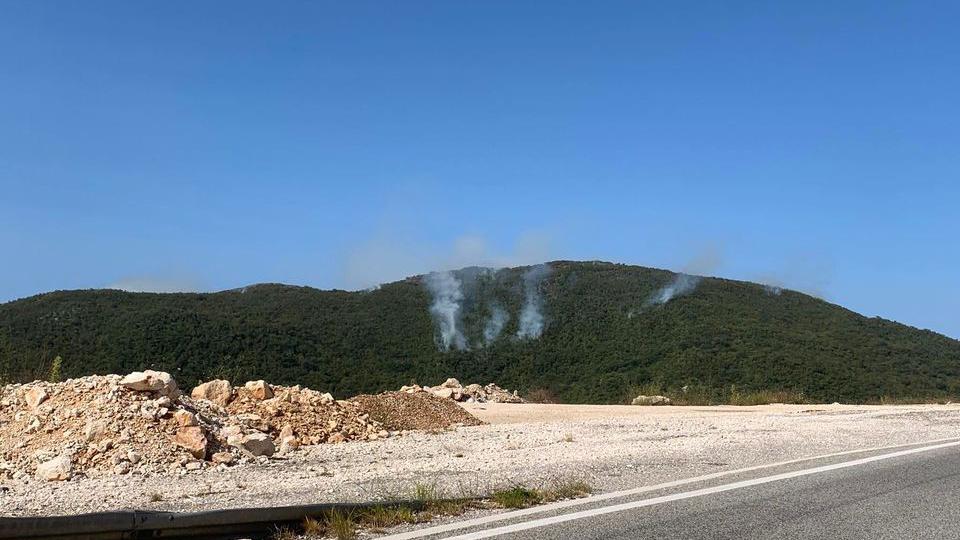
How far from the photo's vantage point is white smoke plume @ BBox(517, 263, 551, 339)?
63.3 meters

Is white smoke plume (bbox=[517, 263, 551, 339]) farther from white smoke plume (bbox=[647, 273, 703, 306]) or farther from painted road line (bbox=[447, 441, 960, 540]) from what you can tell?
painted road line (bbox=[447, 441, 960, 540])

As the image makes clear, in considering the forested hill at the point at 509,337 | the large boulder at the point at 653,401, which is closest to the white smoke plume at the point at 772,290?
the forested hill at the point at 509,337

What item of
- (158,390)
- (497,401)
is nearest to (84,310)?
(497,401)

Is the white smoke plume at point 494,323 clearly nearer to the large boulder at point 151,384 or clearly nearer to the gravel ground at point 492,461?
the gravel ground at point 492,461

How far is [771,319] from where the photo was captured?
6362cm

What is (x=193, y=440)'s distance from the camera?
1109 centimetres

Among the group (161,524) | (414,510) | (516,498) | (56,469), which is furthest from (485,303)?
(161,524)

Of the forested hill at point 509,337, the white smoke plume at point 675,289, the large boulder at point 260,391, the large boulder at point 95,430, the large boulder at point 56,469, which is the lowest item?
the large boulder at point 56,469

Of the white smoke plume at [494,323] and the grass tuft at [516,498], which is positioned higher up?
the white smoke plume at [494,323]

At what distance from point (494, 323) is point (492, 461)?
183 feet

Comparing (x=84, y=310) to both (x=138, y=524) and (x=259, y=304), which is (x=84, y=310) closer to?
(x=259, y=304)

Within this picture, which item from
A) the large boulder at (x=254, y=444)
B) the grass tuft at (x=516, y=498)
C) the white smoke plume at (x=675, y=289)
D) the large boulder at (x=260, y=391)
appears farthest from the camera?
the white smoke plume at (x=675, y=289)

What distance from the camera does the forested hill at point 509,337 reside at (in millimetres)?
41938

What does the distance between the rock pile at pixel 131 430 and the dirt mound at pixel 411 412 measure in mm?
2040
